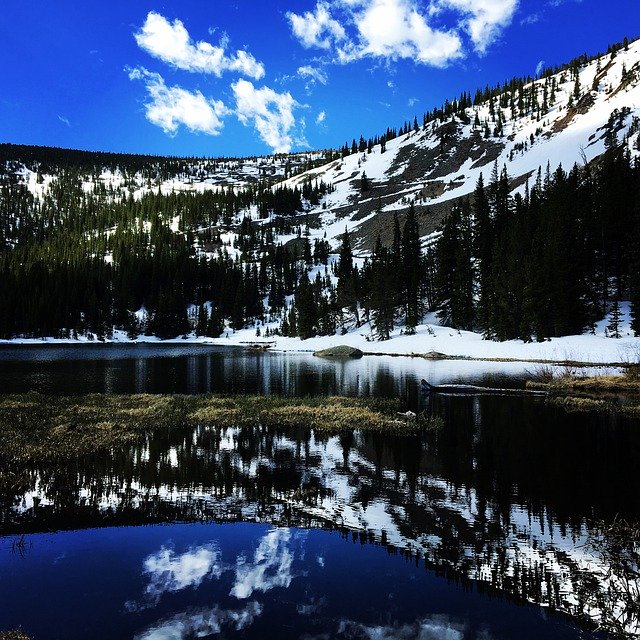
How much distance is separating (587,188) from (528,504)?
81220 millimetres

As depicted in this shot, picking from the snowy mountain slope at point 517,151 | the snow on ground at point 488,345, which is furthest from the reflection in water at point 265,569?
the snowy mountain slope at point 517,151

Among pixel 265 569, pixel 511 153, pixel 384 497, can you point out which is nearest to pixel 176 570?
pixel 265 569

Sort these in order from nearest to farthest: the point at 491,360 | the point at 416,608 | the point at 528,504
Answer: the point at 416,608, the point at 528,504, the point at 491,360

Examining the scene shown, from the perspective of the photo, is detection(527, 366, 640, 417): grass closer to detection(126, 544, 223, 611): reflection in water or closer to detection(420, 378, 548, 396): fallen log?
detection(420, 378, 548, 396): fallen log

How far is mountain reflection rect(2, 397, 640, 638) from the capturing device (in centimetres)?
919

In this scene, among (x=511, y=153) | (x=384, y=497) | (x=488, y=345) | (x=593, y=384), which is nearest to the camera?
(x=384, y=497)

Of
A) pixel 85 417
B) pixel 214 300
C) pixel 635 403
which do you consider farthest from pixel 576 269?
pixel 214 300

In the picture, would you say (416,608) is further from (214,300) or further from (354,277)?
(214,300)

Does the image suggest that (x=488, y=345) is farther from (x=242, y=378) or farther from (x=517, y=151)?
(x=517, y=151)

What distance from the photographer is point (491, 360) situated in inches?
2441

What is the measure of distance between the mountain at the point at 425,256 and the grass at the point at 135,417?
48231 mm

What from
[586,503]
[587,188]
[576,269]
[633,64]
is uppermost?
[633,64]

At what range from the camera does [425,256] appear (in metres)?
109

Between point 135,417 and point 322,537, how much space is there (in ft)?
54.4
